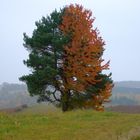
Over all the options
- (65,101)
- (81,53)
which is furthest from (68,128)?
(65,101)

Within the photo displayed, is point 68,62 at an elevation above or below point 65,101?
above

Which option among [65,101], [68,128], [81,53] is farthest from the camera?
[65,101]

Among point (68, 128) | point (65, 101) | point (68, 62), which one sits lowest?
point (68, 128)

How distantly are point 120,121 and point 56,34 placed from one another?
2018cm

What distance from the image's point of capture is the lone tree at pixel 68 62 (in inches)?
1501

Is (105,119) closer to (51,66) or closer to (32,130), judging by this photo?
(32,130)

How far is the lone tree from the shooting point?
38125 millimetres

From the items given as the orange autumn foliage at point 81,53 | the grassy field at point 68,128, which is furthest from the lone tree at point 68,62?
the grassy field at point 68,128

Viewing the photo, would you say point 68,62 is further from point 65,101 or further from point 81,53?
point 65,101

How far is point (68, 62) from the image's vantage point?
3853 centimetres

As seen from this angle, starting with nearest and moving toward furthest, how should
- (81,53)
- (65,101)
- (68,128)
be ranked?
(68,128) → (81,53) → (65,101)

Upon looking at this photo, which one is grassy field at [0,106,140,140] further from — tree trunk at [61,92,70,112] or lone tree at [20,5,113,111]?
tree trunk at [61,92,70,112]

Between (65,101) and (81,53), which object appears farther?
(65,101)

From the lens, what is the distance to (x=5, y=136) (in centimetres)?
1539
